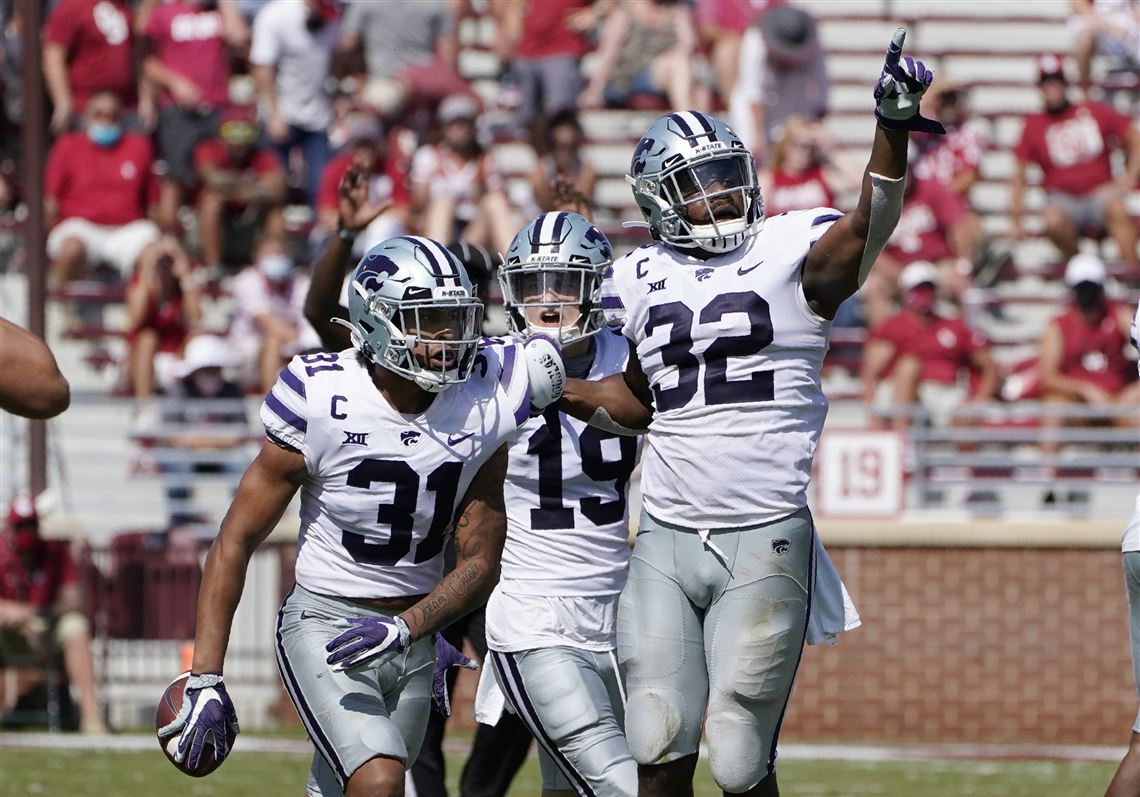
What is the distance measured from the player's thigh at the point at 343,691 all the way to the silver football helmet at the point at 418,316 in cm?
66

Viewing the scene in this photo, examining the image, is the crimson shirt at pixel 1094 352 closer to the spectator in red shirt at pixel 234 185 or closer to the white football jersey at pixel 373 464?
the spectator in red shirt at pixel 234 185

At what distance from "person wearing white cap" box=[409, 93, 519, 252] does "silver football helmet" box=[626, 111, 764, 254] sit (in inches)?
287

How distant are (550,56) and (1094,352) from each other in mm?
4349

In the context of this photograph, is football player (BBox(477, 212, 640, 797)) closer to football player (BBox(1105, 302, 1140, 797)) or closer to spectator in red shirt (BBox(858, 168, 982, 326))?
football player (BBox(1105, 302, 1140, 797))

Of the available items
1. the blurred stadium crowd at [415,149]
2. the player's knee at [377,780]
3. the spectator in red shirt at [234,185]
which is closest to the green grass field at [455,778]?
the blurred stadium crowd at [415,149]

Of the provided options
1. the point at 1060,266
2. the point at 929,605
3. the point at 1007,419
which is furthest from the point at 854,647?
the point at 1060,266

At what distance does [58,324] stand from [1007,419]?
20.3 ft

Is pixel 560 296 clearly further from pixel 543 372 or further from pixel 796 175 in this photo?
pixel 796 175

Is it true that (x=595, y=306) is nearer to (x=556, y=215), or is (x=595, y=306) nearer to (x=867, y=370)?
(x=556, y=215)

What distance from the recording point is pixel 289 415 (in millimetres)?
4992

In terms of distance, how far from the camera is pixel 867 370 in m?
11.9

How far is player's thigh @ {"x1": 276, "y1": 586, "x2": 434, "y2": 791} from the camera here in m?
4.89

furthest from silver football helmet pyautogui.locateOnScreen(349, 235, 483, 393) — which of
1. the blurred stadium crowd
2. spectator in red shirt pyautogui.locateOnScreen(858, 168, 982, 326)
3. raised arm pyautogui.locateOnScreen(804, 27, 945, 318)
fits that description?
spectator in red shirt pyautogui.locateOnScreen(858, 168, 982, 326)

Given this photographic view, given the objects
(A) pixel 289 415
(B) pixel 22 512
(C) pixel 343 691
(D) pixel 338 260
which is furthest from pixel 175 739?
(B) pixel 22 512
